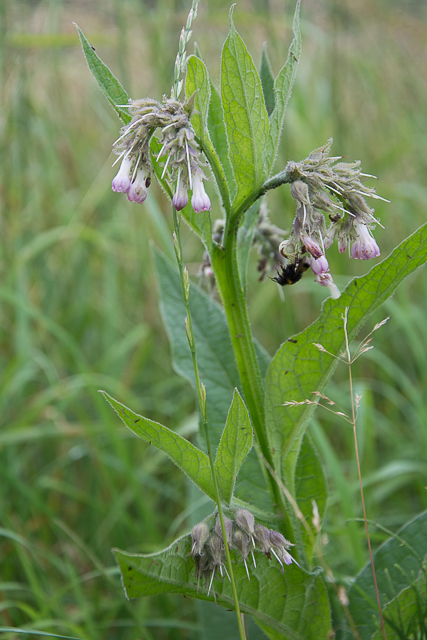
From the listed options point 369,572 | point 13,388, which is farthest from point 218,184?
point 13,388

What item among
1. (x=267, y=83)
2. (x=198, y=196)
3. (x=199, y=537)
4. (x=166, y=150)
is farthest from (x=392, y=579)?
(x=267, y=83)

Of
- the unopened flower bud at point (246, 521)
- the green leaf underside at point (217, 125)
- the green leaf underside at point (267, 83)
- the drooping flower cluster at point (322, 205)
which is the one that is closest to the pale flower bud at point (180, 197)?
the drooping flower cluster at point (322, 205)

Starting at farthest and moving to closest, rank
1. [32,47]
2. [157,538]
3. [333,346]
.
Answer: [32,47] < [157,538] < [333,346]

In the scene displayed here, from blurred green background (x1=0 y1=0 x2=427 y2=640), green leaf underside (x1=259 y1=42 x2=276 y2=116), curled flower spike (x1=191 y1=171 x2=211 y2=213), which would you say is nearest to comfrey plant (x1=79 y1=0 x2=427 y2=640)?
curled flower spike (x1=191 y1=171 x2=211 y2=213)

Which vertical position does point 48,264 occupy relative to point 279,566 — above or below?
above

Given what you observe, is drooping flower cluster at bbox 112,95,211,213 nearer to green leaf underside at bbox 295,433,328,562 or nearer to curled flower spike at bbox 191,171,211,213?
curled flower spike at bbox 191,171,211,213

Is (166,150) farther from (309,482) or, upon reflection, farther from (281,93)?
(309,482)

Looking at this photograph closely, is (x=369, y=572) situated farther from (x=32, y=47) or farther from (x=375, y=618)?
(x=32, y=47)

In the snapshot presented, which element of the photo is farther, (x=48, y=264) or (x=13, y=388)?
(x=48, y=264)
